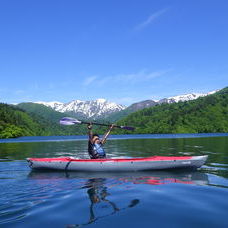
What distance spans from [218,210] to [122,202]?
4.24 meters

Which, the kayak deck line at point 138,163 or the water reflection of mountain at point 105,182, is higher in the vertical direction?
the kayak deck line at point 138,163

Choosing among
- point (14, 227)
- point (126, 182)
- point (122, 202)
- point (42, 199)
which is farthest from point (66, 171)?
point (14, 227)

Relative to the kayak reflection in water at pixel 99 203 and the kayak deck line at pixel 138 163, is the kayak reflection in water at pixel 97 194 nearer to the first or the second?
the kayak reflection in water at pixel 99 203

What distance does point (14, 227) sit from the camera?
9.75 meters

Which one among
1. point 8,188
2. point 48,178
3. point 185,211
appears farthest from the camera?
point 48,178

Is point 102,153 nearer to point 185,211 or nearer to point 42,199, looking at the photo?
point 42,199

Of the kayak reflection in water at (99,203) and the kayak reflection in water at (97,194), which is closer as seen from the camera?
the kayak reflection in water at (99,203)

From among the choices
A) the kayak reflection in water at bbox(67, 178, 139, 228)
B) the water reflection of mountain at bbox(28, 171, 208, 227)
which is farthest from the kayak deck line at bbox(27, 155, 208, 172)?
the kayak reflection in water at bbox(67, 178, 139, 228)

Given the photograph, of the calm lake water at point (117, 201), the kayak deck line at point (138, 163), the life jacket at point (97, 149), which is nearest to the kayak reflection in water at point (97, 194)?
the calm lake water at point (117, 201)

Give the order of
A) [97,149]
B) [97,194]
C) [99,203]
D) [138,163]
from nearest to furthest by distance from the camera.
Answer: [99,203], [97,194], [138,163], [97,149]

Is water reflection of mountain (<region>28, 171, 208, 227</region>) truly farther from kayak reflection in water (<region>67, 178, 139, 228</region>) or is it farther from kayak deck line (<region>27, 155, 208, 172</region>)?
kayak deck line (<region>27, 155, 208, 172</region>)

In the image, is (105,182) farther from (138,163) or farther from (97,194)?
(138,163)

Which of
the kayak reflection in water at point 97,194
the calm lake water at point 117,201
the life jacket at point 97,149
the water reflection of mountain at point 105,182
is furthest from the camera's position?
the life jacket at point 97,149

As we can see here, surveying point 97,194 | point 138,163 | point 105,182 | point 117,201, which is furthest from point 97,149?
point 117,201
